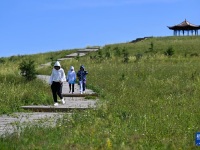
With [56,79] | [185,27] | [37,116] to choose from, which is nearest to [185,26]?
[185,27]

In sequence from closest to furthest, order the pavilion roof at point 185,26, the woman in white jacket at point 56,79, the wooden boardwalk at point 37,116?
1. the wooden boardwalk at point 37,116
2. the woman in white jacket at point 56,79
3. the pavilion roof at point 185,26

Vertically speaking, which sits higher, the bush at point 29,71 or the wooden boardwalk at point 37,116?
the bush at point 29,71

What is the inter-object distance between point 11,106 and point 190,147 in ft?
22.8

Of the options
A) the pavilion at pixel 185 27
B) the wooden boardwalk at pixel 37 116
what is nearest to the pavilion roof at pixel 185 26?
the pavilion at pixel 185 27

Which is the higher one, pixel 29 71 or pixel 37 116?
pixel 29 71

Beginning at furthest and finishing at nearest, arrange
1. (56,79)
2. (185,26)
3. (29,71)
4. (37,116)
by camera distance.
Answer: (185,26), (29,71), (56,79), (37,116)

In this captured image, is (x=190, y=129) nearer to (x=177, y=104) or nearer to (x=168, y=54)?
(x=177, y=104)

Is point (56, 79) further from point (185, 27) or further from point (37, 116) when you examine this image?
point (185, 27)

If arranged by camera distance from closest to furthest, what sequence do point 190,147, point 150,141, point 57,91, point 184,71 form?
point 190,147
point 150,141
point 57,91
point 184,71

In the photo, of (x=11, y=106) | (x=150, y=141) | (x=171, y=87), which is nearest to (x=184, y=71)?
(x=171, y=87)

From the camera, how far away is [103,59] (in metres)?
31.5

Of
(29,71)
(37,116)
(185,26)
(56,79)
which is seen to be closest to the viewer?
(37,116)

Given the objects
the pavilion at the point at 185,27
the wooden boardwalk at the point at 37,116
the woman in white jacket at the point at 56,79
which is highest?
the pavilion at the point at 185,27

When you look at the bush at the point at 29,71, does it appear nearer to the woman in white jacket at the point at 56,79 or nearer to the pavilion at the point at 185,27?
the woman in white jacket at the point at 56,79
